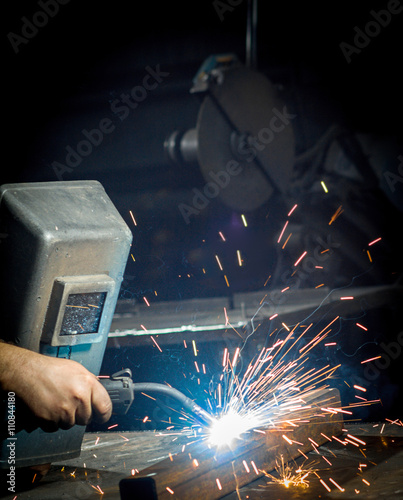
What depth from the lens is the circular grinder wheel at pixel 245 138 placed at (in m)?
3.57

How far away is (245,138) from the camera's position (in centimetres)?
363

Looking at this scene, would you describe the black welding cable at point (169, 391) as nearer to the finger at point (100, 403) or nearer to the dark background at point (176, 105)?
the finger at point (100, 403)

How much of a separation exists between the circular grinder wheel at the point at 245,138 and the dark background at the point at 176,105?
24 centimetres

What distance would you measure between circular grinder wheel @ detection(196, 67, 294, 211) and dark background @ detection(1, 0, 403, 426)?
243 millimetres

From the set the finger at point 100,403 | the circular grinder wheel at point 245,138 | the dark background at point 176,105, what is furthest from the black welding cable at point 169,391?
the dark background at point 176,105

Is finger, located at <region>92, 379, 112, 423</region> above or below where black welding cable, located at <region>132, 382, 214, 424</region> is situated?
above

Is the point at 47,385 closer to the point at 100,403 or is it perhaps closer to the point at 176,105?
the point at 100,403

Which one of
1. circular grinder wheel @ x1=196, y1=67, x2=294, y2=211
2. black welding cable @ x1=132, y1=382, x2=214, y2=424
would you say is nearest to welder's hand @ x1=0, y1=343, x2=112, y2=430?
black welding cable @ x1=132, y1=382, x2=214, y2=424

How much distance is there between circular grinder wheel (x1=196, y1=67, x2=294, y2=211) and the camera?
3570mm

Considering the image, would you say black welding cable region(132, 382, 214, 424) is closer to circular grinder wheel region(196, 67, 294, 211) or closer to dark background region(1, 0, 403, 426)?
circular grinder wheel region(196, 67, 294, 211)

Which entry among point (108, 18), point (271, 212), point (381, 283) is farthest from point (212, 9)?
point (381, 283)

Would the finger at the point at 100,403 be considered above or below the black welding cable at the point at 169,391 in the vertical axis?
above

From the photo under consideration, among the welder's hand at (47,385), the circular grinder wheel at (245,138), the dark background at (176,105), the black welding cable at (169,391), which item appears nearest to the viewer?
the welder's hand at (47,385)

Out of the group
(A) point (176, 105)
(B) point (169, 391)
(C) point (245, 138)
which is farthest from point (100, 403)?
(A) point (176, 105)
